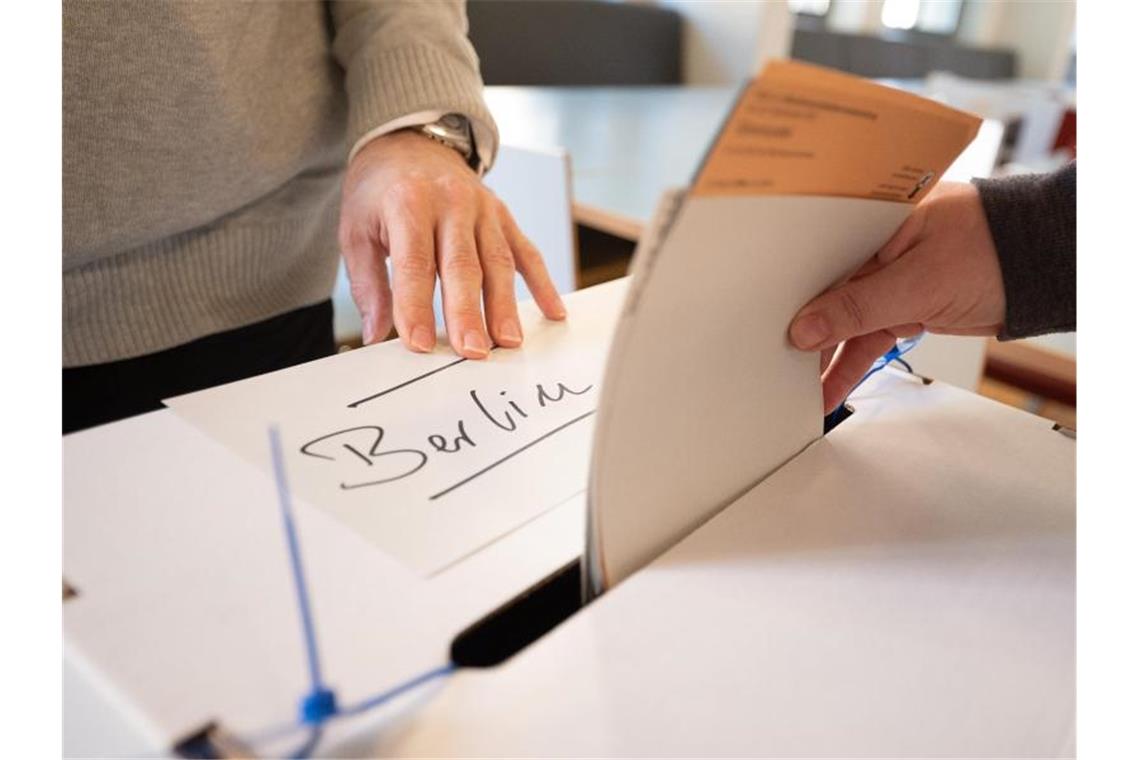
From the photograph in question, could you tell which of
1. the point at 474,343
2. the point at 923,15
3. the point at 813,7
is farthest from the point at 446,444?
the point at 923,15

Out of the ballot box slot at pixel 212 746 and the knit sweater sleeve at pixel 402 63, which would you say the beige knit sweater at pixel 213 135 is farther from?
the ballot box slot at pixel 212 746

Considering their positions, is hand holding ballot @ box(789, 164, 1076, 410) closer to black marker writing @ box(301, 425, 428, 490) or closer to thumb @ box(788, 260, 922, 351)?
thumb @ box(788, 260, 922, 351)

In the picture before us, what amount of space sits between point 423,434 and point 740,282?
0.17 m

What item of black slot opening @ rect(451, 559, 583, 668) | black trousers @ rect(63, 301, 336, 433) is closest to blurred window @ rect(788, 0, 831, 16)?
black trousers @ rect(63, 301, 336, 433)

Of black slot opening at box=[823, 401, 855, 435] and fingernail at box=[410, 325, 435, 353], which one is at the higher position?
fingernail at box=[410, 325, 435, 353]

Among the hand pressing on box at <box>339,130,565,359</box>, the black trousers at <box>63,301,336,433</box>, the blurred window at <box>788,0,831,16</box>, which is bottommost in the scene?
the black trousers at <box>63,301,336,433</box>

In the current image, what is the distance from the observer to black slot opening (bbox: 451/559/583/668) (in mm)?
286

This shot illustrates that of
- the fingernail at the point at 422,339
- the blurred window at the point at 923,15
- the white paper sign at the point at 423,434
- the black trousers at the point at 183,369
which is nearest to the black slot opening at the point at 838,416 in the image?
the white paper sign at the point at 423,434

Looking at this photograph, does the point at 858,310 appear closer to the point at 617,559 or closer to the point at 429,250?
the point at 617,559

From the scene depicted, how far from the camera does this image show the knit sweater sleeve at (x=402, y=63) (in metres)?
0.66

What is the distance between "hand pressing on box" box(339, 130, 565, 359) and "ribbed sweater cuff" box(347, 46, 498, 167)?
0.02 meters

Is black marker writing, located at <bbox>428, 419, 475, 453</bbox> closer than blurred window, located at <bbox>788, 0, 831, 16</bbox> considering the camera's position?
Yes

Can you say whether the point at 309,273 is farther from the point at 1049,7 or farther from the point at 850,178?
the point at 1049,7
